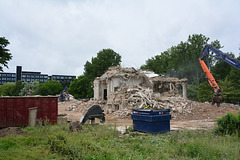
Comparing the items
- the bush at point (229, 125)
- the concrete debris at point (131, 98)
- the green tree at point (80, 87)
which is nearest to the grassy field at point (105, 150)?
the bush at point (229, 125)

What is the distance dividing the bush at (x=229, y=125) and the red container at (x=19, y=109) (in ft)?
29.7

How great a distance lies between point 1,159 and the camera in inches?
211

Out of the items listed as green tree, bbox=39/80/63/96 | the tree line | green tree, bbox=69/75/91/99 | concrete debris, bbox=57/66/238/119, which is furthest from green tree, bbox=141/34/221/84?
green tree, bbox=39/80/63/96

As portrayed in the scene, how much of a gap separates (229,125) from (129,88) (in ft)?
46.5

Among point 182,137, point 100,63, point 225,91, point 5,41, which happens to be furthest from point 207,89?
point 5,41

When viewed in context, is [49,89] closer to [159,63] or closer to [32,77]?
[159,63]

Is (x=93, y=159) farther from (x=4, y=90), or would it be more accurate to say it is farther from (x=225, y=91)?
(x=4, y=90)

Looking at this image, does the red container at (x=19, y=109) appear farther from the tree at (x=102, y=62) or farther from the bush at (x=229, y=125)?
the tree at (x=102, y=62)

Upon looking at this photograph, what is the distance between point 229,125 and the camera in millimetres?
8570

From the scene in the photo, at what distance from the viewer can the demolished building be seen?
65.4 ft

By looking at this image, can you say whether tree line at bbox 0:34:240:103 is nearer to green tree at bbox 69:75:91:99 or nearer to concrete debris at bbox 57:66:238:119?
green tree at bbox 69:75:91:99

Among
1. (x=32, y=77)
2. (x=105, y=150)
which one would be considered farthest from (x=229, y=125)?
(x=32, y=77)

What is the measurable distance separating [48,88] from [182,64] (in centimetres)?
3943

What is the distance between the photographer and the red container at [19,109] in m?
11.2
